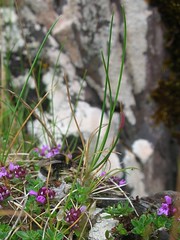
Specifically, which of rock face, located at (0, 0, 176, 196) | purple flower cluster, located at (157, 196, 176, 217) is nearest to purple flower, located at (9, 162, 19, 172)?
purple flower cluster, located at (157, 196, 176, 217)

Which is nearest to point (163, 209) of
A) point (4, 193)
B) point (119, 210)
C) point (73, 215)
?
point (119, 210)

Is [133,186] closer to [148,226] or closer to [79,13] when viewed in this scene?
[79,13]

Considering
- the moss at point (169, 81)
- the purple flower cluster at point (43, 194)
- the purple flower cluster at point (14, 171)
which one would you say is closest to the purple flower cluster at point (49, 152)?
the purple flower cluster at point (14, 171)

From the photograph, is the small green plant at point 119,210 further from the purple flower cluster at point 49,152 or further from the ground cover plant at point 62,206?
the purple flower cluster at point 49,152

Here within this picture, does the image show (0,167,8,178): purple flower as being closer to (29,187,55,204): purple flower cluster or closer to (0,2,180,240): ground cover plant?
(0,2,180,240): ground cover plant

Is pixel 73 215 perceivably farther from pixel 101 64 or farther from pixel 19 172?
pixel 101 64

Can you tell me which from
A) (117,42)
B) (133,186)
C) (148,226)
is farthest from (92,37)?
(148,226)

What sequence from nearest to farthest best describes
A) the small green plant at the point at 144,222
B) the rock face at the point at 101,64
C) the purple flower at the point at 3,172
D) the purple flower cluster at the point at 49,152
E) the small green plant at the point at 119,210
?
the small green plant at the point at 144,222, the small green plant at the point at 119,210, the purple flower at the point at 3,172, the purple flower cluster at the point at 49,152, the rock face at the point at 101,64
